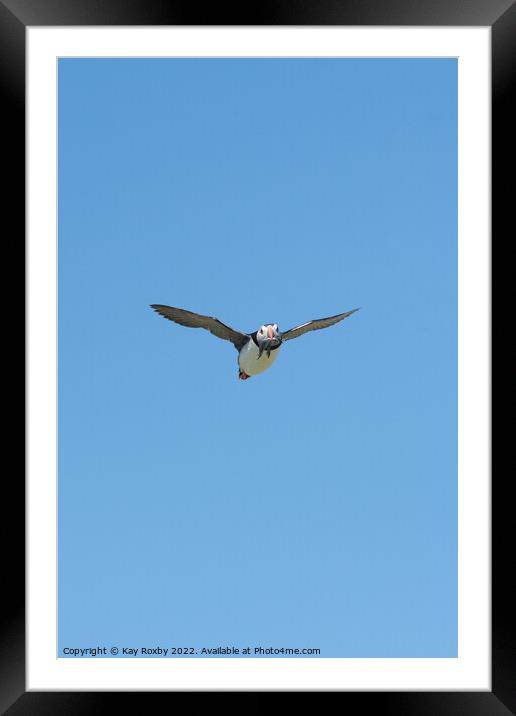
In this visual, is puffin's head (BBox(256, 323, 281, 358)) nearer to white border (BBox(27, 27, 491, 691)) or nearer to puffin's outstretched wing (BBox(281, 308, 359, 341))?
puffin's outstretched wing (BBox(281, 308, 359, 341))

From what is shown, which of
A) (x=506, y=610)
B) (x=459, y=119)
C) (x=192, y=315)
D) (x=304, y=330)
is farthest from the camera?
→ (x=304, y=330)

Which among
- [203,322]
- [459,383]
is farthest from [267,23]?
[203,322]

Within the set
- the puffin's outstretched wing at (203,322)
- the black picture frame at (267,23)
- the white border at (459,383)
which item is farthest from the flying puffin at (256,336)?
the black picture frame at (267,23)

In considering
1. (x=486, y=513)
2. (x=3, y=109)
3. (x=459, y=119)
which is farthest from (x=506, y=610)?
(x=3, y=109)

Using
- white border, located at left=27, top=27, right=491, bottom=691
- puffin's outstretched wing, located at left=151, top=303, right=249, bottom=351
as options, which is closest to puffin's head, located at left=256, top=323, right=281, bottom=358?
puffin's outstretched wing, located at left=151, top=303, right=249, bottom=351

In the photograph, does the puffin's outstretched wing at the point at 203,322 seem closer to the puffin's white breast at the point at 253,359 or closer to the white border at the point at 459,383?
the puffin's white breast at the point at 253,359

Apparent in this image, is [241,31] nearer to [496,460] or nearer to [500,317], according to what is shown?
[500,317]

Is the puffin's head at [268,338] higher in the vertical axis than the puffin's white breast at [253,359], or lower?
higher

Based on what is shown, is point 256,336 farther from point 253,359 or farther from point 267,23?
point 267,23
